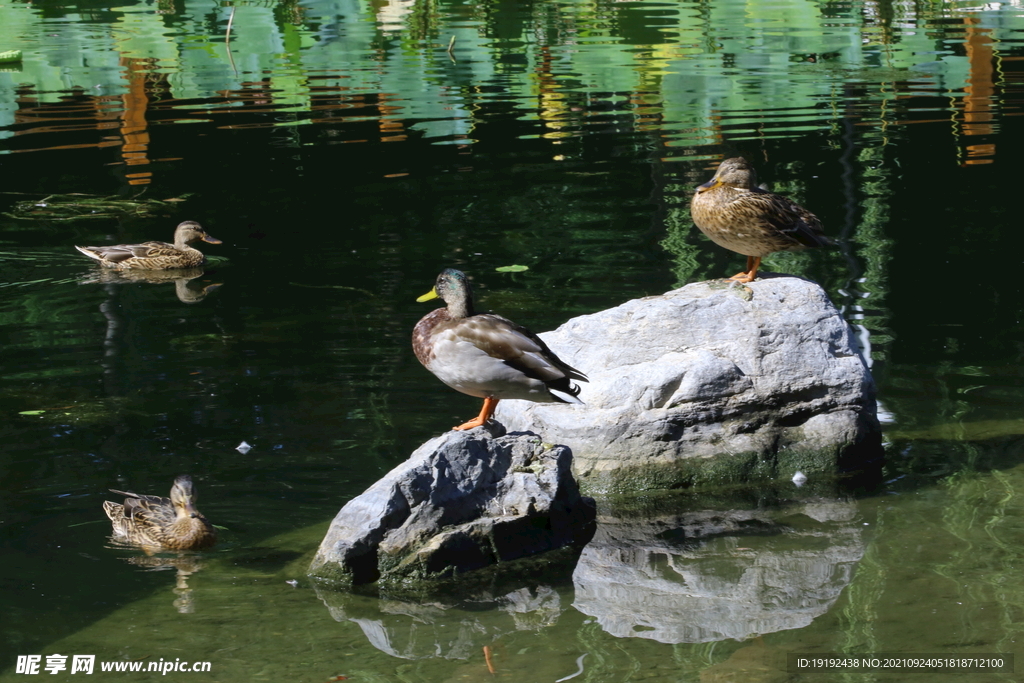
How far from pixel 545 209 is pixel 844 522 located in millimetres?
7078

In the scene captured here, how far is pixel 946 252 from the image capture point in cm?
1059

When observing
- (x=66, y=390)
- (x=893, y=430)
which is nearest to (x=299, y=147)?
(x=66, y=390)

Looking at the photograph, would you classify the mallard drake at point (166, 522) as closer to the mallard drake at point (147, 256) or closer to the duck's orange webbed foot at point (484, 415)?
the duck's orange webbed foot at point (484, 415)

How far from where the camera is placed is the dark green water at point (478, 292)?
16.6 ft

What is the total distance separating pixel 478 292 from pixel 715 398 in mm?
3767

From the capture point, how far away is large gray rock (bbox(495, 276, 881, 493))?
20.9ft

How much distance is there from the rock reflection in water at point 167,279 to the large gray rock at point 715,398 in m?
4.77

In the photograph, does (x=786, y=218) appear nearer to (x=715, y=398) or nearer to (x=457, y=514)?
(x=715, y=398)

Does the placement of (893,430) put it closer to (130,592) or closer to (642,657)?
(642,657)

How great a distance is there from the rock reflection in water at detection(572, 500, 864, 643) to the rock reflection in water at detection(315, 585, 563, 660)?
8.1 inches

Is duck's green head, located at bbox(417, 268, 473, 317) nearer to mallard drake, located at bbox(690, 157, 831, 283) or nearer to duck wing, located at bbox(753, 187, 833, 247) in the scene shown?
mallard drake, located at bbox(690, 157, 831, 283)

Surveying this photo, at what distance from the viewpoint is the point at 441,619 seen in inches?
201

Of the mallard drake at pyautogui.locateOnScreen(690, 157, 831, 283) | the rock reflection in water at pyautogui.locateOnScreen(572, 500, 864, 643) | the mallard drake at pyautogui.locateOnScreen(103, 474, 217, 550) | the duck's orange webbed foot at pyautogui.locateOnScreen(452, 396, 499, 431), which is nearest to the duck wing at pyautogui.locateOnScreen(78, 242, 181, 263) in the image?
the mallard drake at pyautogui.locateOnScreen(103, 474, 217, 550)

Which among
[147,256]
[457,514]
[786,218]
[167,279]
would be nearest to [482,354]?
[457,514]
